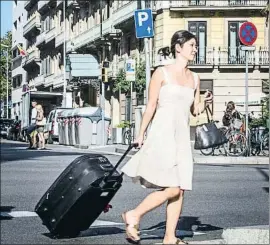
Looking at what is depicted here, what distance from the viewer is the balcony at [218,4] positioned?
36000 mm

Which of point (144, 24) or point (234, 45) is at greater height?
point (234, 45)

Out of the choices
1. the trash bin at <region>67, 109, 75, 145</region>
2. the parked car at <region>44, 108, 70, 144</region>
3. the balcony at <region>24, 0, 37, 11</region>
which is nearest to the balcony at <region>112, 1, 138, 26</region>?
the parked car at <region>44, 108, 70, 144</region>

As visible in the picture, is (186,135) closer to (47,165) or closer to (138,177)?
(138,177)

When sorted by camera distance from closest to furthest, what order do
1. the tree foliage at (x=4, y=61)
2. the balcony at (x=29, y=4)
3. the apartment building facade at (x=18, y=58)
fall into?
1. the tree foliage at (x=4, y=61)
2. the apartment building facade at (x=18, y=58)
3. the balcony at (x=29, y=4)

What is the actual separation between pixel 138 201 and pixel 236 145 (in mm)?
10424

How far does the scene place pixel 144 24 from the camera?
68.7 feet

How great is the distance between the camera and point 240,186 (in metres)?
11.1

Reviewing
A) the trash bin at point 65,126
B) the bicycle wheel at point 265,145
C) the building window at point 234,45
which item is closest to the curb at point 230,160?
the bicycle wheel at point 265,145

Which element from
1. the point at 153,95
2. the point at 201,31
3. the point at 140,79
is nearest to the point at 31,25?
the point at 153,95

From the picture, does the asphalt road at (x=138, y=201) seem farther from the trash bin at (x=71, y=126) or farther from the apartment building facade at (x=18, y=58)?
the trash bin at (x=71, y=126)

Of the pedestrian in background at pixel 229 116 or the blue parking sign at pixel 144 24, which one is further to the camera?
the blue parking sign at pixel 144 24

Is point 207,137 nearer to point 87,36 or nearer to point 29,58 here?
point 29,58

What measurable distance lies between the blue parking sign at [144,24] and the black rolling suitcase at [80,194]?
1525 cm

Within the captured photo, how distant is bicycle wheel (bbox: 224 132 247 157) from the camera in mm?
18906
